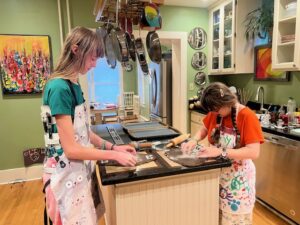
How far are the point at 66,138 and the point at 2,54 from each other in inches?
107

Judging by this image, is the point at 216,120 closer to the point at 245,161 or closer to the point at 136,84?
the point at 245,161

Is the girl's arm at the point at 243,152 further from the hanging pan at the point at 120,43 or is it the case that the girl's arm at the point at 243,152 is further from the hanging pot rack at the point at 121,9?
the hanging pot rack at the point at 121,9

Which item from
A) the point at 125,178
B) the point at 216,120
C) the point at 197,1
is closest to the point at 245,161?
the point at 216,120

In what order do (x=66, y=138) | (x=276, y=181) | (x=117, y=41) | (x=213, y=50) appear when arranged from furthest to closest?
(x=213, y=50) → (x=276, y=181) → (x=117, y=41) → (x=66, y=138)

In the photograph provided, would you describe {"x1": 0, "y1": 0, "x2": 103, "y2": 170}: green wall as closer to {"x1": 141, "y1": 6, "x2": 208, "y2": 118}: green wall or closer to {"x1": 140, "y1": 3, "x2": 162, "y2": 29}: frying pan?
{"x1": 141, "y1": 6, "x2": 208, "y2": 118}: green wall

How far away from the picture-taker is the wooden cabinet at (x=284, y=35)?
7.45ft

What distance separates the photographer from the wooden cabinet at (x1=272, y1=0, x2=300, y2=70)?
227 centimetres

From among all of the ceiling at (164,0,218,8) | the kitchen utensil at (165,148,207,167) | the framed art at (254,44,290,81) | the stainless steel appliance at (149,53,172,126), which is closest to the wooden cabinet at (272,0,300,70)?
the framed art at (254,44,290,81)

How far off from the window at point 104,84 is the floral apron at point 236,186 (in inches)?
220

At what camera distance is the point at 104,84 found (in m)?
6.80

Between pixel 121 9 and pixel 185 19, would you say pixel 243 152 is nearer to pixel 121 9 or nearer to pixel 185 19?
pixel 121 9

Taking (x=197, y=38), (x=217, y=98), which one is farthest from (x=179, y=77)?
(x=217, y=98)

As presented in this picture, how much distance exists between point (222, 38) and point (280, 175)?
2.04 meters

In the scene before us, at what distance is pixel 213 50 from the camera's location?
3635 millimetres
